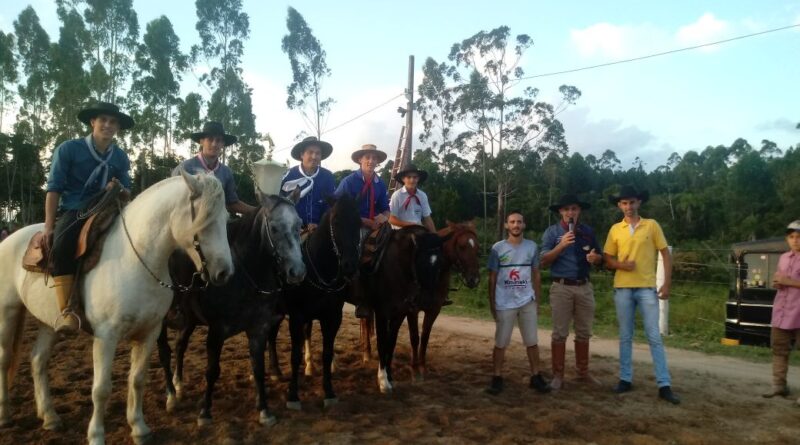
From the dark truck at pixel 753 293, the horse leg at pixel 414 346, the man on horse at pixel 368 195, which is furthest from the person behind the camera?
the dark truck at pixel 753 293

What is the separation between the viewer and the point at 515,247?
613cm

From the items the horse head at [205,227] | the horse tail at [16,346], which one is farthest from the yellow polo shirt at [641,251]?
the horse tail at [16,346]

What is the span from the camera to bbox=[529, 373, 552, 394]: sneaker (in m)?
6.08

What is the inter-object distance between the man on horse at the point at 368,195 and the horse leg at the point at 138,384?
2.54 m

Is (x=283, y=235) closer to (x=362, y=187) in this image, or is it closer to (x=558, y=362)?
(x=362, y=187)

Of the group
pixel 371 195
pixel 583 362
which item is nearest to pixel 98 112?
pixel 371 195

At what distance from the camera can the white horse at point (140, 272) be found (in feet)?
13.0

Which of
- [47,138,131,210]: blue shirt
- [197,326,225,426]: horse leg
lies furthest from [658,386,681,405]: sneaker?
[47,138,131,210]: blue shirt

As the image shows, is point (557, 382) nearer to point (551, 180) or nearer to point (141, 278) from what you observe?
point (141, 278)

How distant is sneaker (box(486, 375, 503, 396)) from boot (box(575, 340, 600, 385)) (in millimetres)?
1140

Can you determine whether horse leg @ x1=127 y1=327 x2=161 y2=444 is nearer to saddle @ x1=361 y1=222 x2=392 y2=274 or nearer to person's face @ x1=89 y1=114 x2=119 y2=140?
person's face @ x1=89 y1=114 x2=119 y2=140

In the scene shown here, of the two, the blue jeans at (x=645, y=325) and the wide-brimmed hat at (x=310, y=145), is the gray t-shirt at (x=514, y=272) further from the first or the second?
the wide-brimmed hat at (x=310, y=145)

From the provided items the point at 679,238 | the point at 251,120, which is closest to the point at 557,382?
the point at 251,120

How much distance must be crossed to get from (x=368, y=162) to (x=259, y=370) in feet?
9.93
